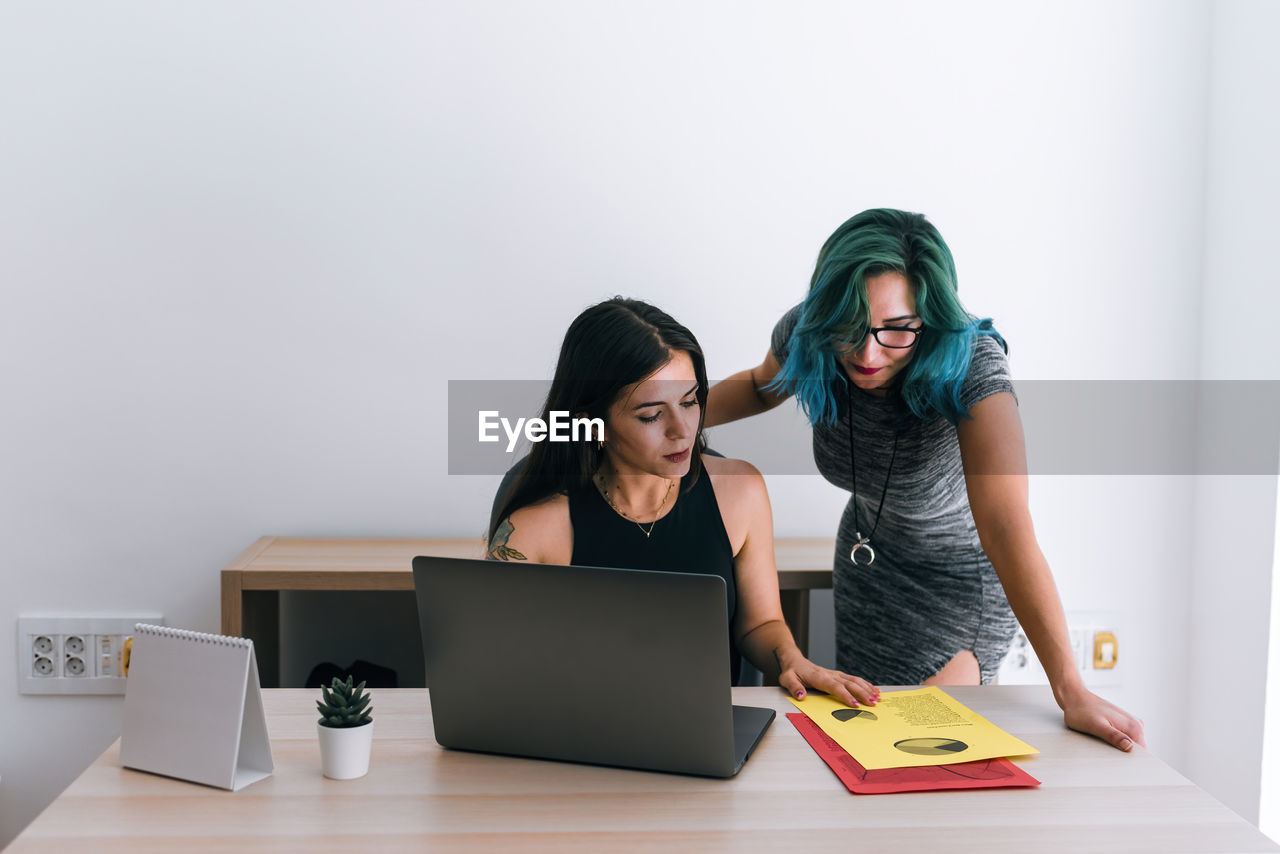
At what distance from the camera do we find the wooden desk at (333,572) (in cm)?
176

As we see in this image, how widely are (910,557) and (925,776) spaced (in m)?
0.70

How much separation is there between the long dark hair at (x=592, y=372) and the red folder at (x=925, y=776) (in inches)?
23.6

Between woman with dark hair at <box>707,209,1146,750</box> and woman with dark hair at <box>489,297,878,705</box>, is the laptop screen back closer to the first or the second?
woman with dark hair at <box>489,297,878,705</box>

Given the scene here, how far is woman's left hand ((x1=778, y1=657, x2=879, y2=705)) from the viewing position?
48.1 inches

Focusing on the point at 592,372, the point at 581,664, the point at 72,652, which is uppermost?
the point at 592,372

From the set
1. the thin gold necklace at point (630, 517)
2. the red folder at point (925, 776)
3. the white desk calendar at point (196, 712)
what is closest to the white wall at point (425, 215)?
the thin gold necklace at point (630, 517)

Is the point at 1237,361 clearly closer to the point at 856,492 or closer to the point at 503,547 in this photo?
the point at 856,492

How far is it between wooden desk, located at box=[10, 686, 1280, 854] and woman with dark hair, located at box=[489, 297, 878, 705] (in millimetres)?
392

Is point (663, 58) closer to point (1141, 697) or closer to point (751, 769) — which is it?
point (751, 769)

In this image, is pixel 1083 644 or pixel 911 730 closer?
pixel 911 730

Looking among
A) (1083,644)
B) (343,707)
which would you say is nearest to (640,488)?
(343,707)

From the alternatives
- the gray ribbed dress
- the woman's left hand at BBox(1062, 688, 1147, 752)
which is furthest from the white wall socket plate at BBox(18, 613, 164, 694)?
the woman's left hand at BBox(1062, 688, 1147, 752)

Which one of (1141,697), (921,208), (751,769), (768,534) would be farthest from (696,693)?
(1141,697)

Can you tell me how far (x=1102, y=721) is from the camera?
3.69 feet
